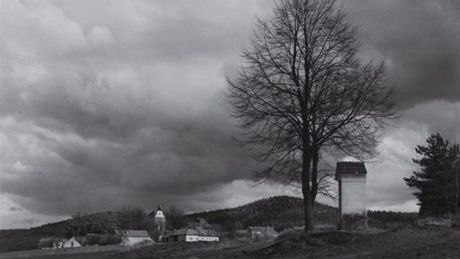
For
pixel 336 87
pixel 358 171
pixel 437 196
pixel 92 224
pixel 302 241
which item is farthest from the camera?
pixel 92 224

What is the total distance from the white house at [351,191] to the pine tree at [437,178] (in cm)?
582

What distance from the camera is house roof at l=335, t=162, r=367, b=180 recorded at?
2922 cm

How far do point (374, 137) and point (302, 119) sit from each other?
284cm

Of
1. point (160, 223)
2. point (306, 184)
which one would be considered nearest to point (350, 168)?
→ point (306, 184)

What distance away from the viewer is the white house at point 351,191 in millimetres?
29062

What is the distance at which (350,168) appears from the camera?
29.2 meters

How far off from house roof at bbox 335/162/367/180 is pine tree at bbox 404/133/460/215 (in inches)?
240

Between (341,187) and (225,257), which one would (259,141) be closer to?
(225,257)

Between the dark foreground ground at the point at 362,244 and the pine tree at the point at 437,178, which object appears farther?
the pine tree at the point at 437,178

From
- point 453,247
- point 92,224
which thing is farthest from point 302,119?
point 92,224

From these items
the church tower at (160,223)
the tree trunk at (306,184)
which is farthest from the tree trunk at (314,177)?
the church tower at (160,223)

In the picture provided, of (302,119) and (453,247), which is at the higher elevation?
(302,119)

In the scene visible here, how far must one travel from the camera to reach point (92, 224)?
10525 centimetres

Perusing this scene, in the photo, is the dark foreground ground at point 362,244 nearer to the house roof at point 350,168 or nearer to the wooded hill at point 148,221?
the house roof at point 350,168
